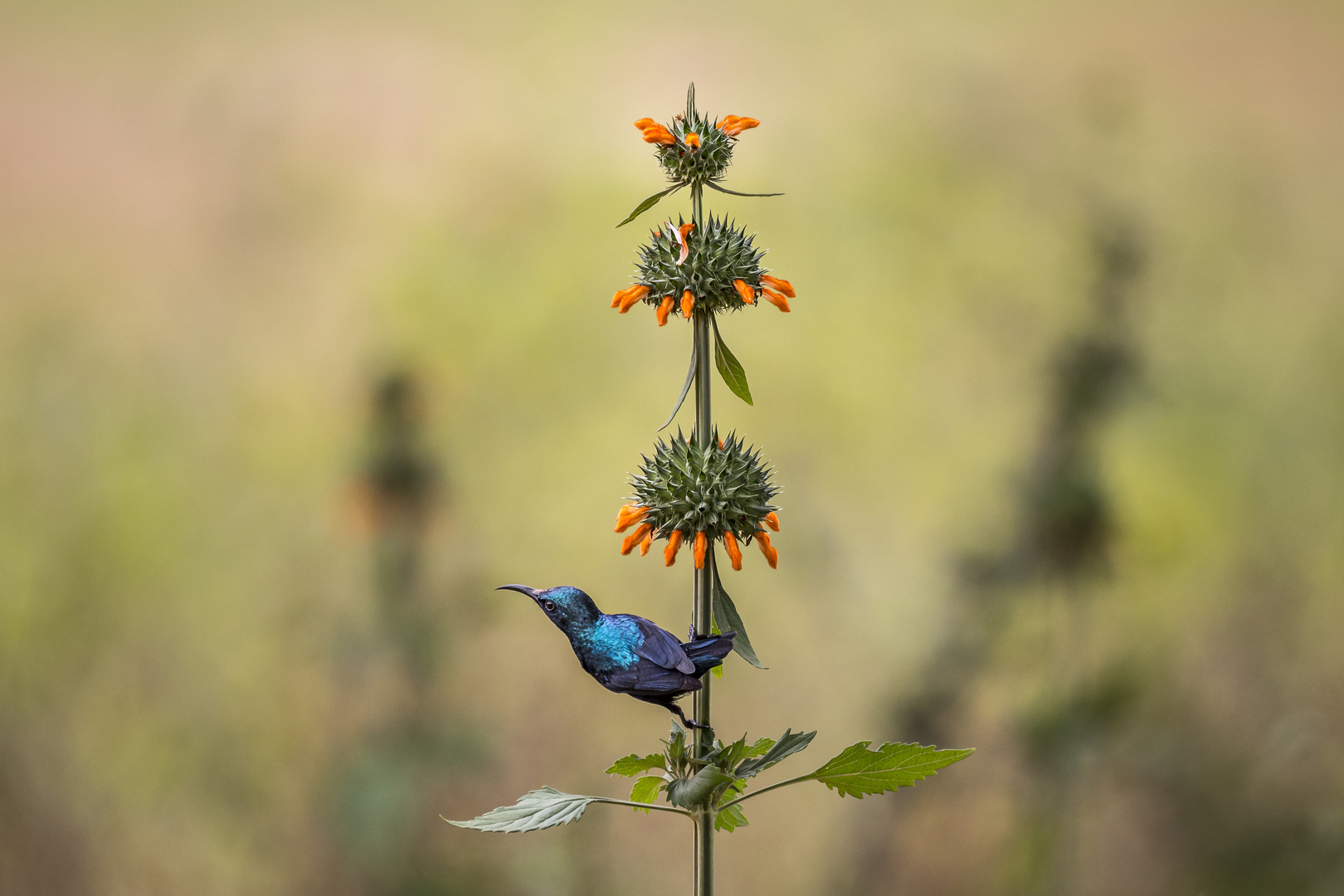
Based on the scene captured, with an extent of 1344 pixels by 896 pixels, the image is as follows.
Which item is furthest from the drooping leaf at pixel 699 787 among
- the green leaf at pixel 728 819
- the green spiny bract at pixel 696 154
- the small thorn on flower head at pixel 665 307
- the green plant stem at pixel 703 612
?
the green spiny bract at pixel 696 154

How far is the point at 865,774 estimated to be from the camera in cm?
105

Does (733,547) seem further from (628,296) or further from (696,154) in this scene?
(696,154)

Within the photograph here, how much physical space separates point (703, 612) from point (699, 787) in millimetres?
163

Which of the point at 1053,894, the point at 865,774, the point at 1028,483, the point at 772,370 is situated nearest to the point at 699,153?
the point at 865,774

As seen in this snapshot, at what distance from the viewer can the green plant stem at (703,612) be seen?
1.00m

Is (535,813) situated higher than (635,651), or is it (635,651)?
(635,651)

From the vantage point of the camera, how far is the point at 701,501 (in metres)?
1.01

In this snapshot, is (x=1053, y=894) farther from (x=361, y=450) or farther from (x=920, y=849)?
(x=361, y=450)

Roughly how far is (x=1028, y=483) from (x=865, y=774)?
1920 mm

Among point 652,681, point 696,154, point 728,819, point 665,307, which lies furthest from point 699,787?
point 696,154

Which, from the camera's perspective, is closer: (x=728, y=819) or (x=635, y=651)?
(x=635, y=651)

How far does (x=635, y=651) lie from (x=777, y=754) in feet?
0.61

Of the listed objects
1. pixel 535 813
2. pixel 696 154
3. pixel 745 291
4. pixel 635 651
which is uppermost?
pixel 696 154

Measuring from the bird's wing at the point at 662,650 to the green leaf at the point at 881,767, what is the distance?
0.69 feet
